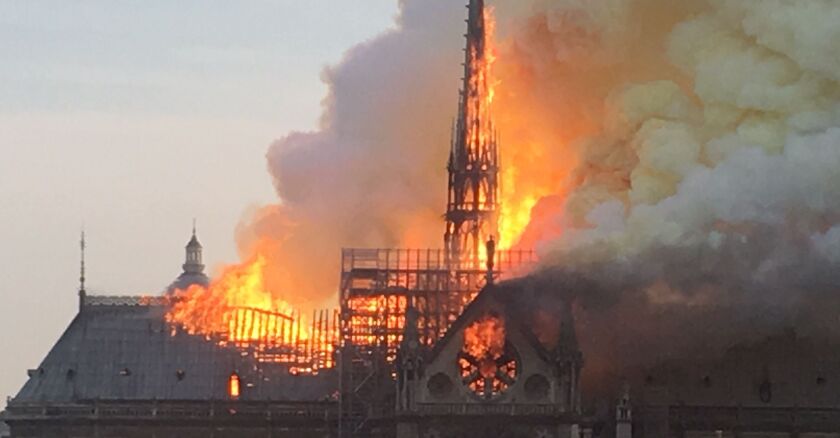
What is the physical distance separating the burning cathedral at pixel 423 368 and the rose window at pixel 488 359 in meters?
0.07

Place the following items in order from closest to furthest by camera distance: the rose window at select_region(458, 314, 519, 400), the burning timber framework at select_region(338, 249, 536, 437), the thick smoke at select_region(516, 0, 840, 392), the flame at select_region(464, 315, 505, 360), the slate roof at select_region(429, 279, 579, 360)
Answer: the thick smoke at select_region(516, 0, 840, 392) → the slate roof at select_region(429, 279, 579, 360) → the flame at select_region(464, 315, 505, 360) → the rose window at select_region(458, 314, 519, 400) → the burning timber framework at select_region(338, 249, 536, 437)

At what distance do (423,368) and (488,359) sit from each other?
346cm

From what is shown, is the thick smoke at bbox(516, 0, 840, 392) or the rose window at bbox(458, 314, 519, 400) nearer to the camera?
the thick smoke at bbox(516, 0, 840, 392)

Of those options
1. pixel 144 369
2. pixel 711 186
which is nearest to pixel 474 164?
pixel 144 369

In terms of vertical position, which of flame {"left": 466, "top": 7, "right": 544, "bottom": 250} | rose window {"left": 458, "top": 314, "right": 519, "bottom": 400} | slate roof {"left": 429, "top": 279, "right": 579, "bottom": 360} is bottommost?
rose window {"left": 458, "top": 314, "right": 519, "bottom": 400}

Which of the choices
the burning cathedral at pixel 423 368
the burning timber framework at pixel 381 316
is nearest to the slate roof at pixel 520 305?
the burning cathedral at pixel 423 368

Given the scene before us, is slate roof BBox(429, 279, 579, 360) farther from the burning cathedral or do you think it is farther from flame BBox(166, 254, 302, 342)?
flame BBox(166, 254, 302, 342)

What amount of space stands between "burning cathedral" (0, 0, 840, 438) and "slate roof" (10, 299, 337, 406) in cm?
8

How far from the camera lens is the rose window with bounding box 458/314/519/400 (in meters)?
170

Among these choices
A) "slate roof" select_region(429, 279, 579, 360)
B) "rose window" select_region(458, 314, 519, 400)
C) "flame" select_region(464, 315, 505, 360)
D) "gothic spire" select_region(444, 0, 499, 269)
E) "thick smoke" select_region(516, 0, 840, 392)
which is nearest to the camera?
"thick smoke" select_region(516, 0, 840, 392)

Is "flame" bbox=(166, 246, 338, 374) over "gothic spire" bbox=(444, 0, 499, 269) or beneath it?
beneath

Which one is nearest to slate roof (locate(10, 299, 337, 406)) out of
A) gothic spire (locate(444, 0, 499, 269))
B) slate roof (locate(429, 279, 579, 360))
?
gothic spire (locate(444, 0, 499, 269))

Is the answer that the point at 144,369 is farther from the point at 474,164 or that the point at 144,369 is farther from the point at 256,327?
the point at 474,164

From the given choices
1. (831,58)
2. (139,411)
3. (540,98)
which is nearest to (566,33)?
(540,98)
